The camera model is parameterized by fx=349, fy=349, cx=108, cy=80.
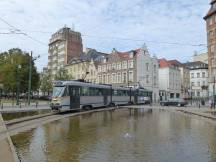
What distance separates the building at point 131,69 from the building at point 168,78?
7.52 m

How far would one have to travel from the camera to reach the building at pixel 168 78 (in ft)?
371

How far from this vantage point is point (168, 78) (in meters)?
113

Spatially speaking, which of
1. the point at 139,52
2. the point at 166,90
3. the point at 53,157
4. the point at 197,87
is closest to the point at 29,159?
the point at 53,157

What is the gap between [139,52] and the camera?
323 ft

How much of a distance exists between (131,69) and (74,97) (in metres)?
60.6

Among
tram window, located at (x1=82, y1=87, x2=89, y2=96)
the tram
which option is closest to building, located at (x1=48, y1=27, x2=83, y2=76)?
the tram

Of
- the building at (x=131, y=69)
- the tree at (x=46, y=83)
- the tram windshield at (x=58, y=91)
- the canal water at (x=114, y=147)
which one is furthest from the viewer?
the building at (x=131, y=69)

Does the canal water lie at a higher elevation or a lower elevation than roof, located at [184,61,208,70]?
lower

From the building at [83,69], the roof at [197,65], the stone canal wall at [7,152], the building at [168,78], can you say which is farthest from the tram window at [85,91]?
the roof at [197,65]

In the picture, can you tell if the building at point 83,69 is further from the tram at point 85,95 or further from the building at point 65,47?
the tram at point 85,95

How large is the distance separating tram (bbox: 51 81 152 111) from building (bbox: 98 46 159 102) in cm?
3697

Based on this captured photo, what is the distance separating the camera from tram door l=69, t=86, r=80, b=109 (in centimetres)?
3672

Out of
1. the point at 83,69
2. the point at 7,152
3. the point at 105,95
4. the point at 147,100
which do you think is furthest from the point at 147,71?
the point at 7,152

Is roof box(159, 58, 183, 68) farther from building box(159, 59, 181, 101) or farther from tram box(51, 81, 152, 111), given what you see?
tram box(51, 81, 152, 111)
